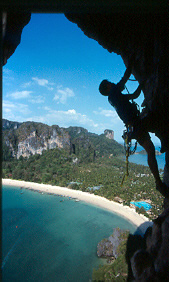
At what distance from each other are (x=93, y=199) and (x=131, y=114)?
1559 centimetres

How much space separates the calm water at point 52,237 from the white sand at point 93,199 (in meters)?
0.60

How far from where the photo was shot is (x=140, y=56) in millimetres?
1632

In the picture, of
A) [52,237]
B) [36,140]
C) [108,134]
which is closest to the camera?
[52,237]

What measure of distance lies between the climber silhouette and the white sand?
33.5ft

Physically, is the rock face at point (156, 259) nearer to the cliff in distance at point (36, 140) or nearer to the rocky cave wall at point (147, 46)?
the rocky cave wall at point (147, 46)

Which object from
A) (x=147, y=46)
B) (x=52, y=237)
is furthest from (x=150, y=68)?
(x=52, y=237)

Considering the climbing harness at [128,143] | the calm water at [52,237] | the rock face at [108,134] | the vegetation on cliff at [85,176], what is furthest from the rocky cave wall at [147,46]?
the rock face at [108,134]

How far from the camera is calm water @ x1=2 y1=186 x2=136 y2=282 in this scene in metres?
7.07

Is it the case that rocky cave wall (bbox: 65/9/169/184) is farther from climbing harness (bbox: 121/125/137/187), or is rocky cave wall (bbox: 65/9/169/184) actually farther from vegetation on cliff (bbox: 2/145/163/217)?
vegetation on cliff (bbox: 2/145/163/217)

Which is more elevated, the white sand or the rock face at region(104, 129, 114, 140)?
the rock face at region(104, 129, 114, 140)

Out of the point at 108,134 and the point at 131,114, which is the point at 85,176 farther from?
the point at 108,134

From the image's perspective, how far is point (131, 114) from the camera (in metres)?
1.48

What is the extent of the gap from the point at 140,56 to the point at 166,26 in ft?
1.59

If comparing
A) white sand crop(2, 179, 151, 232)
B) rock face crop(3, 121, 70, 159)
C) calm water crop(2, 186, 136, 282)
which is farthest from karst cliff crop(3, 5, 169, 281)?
rock face crop(3, 121, 70, 159)
